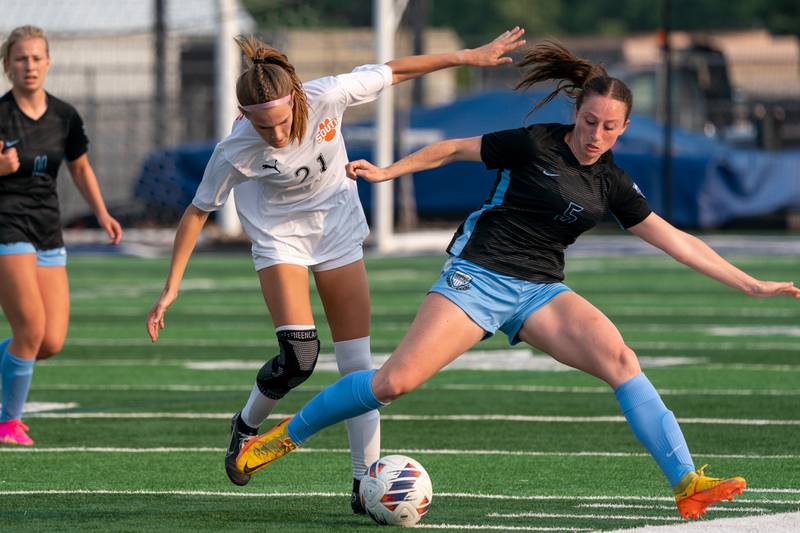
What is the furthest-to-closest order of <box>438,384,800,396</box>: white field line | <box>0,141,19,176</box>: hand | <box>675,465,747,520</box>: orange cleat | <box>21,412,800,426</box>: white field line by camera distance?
1. <box>438,384,800,396</box>: white field line
2. <box>21,412,800,426</box>: white field line
3. <box>0,141,19,176</box>: hand
4. <box>675,465,747,520</box>: orange cleat

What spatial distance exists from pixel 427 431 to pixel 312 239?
7.92ft

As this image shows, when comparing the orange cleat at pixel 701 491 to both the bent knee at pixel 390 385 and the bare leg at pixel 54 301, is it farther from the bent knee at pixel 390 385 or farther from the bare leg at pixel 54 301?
the bare leg at pixel 54 301

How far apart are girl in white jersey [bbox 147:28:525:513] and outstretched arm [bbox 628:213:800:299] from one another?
1.09 meters

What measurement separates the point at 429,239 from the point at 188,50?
1378 cm

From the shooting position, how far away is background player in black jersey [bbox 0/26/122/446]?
8688mm

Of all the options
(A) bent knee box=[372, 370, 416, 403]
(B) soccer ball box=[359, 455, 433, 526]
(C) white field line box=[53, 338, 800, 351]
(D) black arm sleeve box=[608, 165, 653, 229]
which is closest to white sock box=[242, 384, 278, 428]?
(B) soccer ball box=[359, 455, 433, 526]

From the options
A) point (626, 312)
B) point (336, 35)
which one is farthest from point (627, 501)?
point (336, 35)

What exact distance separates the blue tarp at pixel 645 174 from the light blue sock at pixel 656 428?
20328 mm

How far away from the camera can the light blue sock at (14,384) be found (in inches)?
348

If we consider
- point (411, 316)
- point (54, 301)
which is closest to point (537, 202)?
point (54, 301)

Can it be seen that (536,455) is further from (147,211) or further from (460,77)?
(460,77)

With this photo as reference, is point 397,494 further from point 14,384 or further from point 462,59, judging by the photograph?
point 14,384

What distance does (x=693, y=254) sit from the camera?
6.64 metres

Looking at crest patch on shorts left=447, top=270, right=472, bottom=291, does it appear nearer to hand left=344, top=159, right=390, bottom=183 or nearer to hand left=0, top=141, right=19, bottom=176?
hand left=344, top=159, right=390, bottom=183
